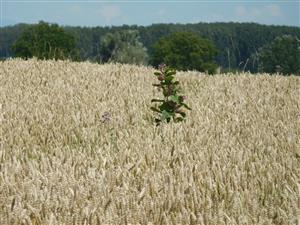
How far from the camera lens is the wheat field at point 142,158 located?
2561 millimetres

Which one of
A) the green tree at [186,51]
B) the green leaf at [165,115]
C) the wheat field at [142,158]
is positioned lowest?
the wheat field at [142,158]

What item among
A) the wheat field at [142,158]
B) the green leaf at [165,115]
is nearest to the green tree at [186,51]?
the wheat field at [142,158]

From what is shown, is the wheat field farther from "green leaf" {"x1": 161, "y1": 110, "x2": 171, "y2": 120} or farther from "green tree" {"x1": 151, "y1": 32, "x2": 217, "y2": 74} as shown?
"green tree" {"x1": 151, "y1": 32, "x2": 217, "y2": 74}

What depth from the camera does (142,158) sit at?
3.50 metres

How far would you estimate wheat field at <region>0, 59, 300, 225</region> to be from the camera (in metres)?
2.56

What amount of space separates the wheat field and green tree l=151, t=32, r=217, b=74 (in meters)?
79.7

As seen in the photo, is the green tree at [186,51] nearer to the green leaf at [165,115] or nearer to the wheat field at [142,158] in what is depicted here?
the wheat field at [142,158]

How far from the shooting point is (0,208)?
2.67 meters

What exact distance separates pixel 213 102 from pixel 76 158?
2.87 meters

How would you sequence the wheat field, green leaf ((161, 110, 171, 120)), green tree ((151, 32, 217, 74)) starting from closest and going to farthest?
1. the wheat field
2. green leaf ((161, 110, 171, 120))
3. green tree ((151, 32, 217, 74))

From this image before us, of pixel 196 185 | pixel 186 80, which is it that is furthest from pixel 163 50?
pixel 196 185

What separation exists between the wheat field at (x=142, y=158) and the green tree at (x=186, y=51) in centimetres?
7974

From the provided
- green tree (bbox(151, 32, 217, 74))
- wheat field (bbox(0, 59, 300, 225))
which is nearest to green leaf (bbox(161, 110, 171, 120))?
wheat field (bbox(0, 59, 300, 225))

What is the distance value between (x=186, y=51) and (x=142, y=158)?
86.2 m
